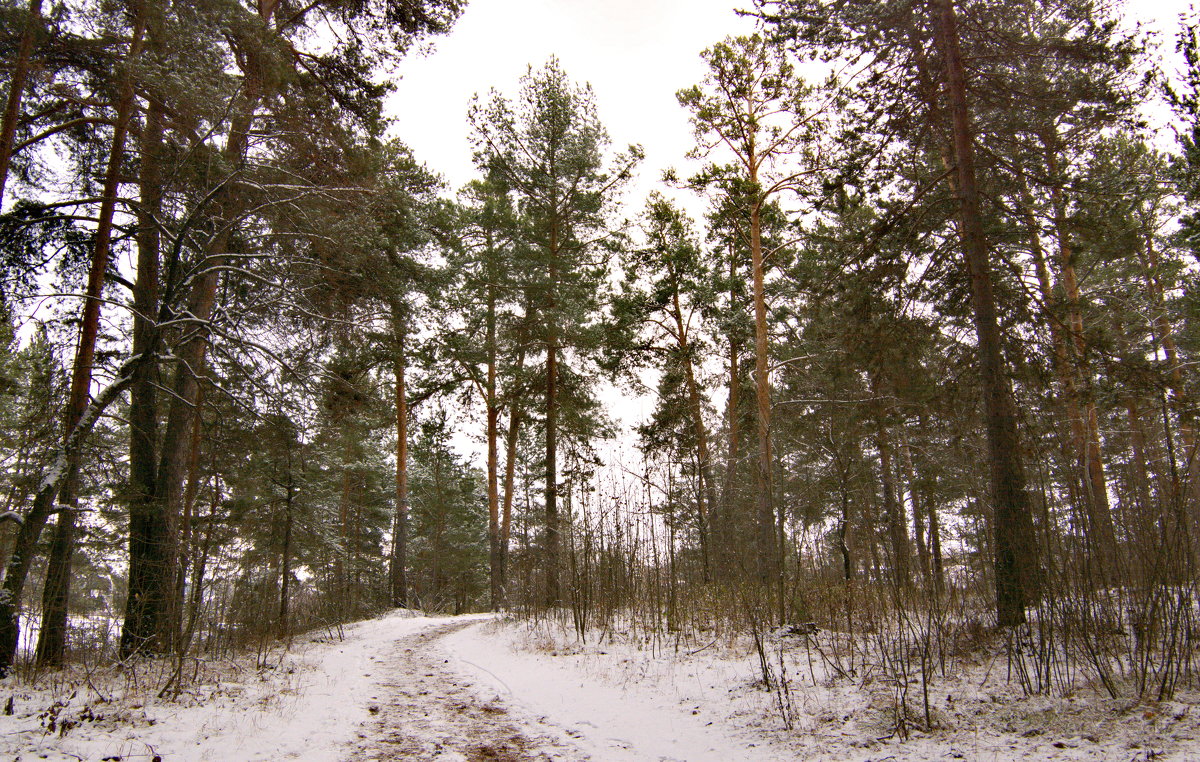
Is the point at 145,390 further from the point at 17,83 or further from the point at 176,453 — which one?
the point at 17,83

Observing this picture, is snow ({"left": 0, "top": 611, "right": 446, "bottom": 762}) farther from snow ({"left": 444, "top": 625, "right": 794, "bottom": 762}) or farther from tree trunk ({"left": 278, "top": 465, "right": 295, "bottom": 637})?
tree trunk ({"left": 278, "top": 465, "right": 295, "bottom": 637})

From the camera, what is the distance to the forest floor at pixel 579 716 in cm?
368

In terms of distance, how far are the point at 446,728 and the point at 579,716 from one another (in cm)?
117

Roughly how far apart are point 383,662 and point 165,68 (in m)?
8.05

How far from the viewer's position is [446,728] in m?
5.21

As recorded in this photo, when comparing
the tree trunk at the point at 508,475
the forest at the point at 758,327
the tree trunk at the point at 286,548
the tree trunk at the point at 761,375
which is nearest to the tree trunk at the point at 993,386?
the forest at the point at 758,327

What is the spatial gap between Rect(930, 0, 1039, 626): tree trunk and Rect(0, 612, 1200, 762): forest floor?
925 mm

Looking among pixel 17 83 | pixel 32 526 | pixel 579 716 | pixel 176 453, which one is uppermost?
pixel 17 83

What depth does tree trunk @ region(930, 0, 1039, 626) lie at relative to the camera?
548 cm

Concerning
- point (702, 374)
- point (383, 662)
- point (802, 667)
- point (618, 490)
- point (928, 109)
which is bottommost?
point (383, 662)

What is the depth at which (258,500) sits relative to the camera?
14203 mm

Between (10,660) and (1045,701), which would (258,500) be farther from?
(1045,701)

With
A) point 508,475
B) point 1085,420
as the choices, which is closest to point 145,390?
point 508,475

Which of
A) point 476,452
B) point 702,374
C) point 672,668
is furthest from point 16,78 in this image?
point 702,374
